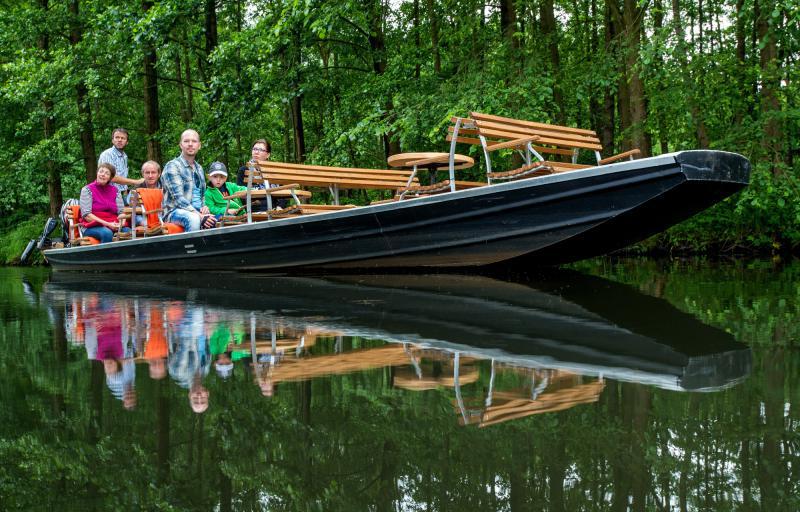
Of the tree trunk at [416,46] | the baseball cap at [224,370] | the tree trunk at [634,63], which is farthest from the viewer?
the tree trunk at [416,46]

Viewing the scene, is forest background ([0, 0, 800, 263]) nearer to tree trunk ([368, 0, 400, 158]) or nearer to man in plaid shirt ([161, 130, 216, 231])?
tree trunk ([368, 0, 400, 158])

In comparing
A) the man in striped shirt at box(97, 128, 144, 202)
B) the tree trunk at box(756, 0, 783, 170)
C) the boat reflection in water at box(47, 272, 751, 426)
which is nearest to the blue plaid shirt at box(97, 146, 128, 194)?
the man in striped shirt at box(97, 128, 144, 202)

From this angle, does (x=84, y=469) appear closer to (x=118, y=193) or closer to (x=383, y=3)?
(x=118, y=193)

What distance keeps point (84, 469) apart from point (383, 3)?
1923cm

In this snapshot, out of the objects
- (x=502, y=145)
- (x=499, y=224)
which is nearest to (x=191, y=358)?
(x=502, y=145)

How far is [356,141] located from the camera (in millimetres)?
16359

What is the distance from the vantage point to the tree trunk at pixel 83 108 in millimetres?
21438

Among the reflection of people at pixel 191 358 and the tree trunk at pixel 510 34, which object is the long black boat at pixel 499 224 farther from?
the tree trunk at pixel 510 34

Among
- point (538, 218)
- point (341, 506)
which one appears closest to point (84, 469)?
point (341, 506)

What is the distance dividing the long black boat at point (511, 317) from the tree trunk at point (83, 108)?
40.6 ft

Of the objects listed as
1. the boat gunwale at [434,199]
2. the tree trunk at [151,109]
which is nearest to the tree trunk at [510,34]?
the boat gunwale at [434,199]

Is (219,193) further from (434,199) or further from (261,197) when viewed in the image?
(434,199)

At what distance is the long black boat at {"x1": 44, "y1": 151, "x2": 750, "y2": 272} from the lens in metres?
8.17

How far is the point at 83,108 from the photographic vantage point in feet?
74.6
